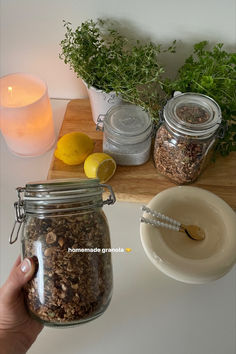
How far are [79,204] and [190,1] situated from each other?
1.48ft

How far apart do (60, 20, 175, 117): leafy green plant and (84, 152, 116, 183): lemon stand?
136 mm

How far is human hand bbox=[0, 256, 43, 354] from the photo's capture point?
0.50 metres

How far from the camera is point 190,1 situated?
62cm

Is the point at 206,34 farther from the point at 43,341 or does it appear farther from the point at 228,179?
the point at 43,341

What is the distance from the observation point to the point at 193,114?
0.62m

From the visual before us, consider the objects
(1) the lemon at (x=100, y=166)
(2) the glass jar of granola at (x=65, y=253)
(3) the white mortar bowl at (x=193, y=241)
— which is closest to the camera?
(2) the glass jar of granola at (x=65, y=253)

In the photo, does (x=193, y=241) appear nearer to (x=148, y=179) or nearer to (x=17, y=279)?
(x=148, y=179)

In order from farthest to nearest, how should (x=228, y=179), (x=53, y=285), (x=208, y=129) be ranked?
1. (x=228, y=179)
2. (x=208, y=129)
3. (x=53, y=285)

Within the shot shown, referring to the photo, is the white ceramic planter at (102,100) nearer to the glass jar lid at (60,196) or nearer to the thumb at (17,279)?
the glass jar lid at (60,196)

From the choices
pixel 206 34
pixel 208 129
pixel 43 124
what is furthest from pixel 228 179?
pixel 43 124

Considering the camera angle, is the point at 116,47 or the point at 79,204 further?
the point at 116,47

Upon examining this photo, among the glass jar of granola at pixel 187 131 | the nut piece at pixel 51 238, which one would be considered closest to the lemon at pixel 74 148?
the glass jar of granola at pixel 187 131

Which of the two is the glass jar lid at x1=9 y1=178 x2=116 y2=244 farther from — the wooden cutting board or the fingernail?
the wooden cutting board

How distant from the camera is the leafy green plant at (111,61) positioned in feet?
2.12
